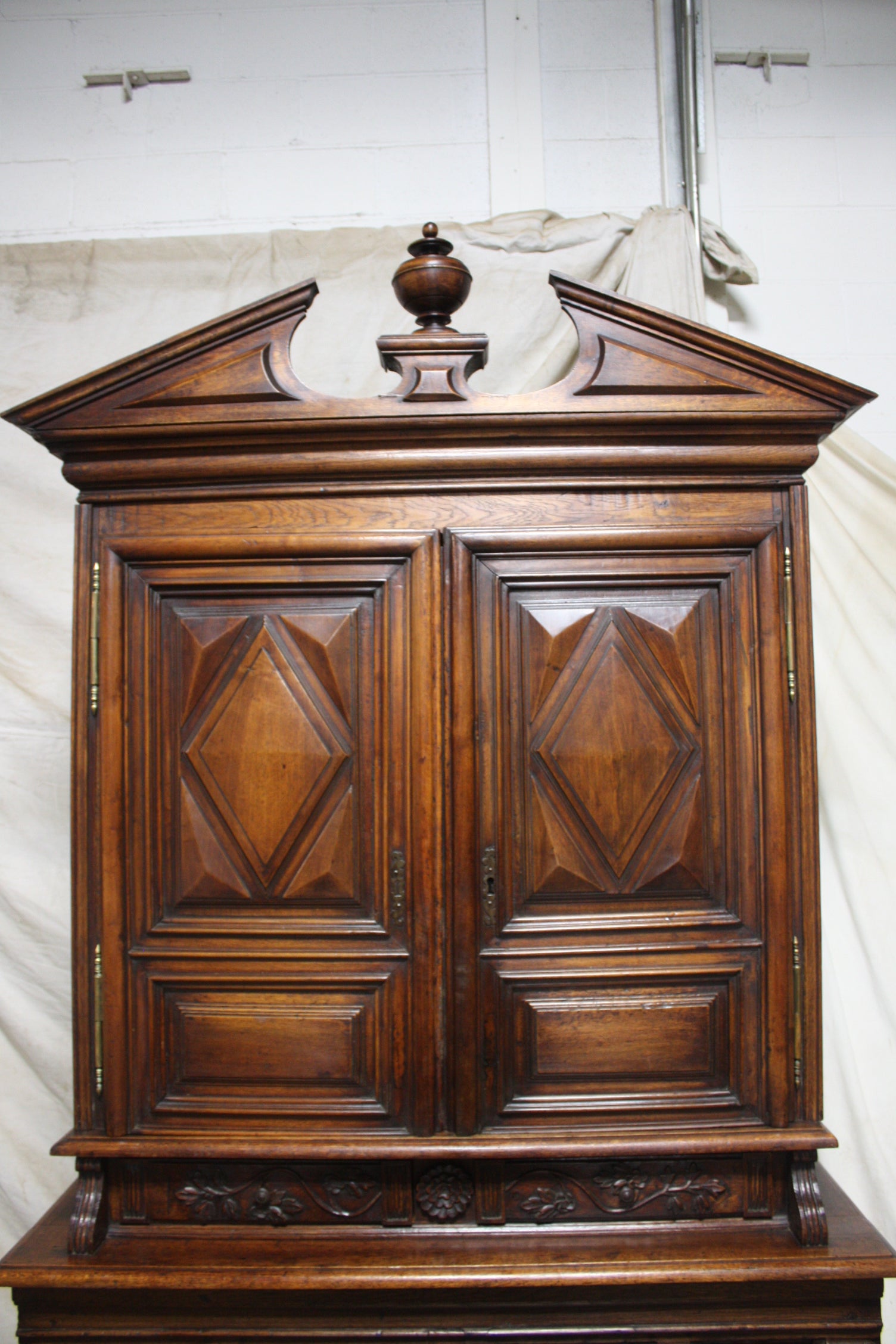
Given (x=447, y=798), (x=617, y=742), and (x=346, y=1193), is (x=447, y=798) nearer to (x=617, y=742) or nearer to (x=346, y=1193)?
(x=617, y=742)

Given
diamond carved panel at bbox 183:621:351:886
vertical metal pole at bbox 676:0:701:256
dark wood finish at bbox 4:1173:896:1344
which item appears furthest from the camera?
vertical metal pole at bbox 676:0:701:256

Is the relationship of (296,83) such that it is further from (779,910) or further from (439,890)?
(779,910)

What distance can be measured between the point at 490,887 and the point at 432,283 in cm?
112

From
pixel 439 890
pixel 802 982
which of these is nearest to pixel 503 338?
pixel 439 890

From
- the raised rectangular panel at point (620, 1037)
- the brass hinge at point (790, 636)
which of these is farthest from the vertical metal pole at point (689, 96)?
the raised rectangular panel at point (620, 1037)

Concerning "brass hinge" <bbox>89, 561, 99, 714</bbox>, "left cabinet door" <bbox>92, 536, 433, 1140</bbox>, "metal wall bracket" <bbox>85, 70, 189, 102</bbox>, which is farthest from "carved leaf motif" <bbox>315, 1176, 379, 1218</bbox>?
"metal wall bracket" <bbox>85, 70, 189, 102</bbox>

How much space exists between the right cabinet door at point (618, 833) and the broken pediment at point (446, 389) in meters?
0.22

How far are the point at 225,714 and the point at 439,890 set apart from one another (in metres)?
0.50

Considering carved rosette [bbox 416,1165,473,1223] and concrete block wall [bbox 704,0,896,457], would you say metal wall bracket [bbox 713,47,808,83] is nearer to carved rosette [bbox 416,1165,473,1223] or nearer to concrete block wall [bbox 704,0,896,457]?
concrete block wall [bbox 704,0,896,457]

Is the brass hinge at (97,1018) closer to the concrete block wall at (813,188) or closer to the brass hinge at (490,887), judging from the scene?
the brass hinge at (490,887)

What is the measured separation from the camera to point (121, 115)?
99.0 inches

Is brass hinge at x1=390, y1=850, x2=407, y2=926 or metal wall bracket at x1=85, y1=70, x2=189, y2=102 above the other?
metal wall bracket at x1=85, y1=70, x2=189, y2=102

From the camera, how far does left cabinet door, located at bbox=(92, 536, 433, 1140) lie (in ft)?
5.31

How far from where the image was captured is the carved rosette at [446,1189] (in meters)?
1.62
